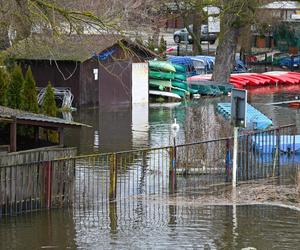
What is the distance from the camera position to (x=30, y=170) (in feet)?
52.5

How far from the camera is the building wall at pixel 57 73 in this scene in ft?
117

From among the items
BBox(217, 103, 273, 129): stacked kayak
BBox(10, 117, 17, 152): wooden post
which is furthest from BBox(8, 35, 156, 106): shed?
BBox(10, 117, 17, 152): wooden post

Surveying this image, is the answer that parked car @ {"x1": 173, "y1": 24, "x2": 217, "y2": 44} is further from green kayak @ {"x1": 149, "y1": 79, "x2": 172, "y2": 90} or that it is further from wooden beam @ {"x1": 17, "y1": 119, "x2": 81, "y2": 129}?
wooden beam @ {"x1": 17, "y1": 119, "x2": 81, "y2": 129}

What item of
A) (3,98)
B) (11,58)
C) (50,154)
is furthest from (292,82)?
(50,154)

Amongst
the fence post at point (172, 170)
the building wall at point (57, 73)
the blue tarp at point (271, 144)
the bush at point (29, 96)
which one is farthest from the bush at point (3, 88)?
the building wall at point (57, 73)

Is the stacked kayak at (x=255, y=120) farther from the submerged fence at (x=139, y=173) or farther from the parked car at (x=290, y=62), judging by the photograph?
the parked car at (x=290, y=62)

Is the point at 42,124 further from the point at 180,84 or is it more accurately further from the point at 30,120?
the point at 180,84

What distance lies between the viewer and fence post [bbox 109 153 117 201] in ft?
56.7

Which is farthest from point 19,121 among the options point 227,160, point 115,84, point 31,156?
point 115,84

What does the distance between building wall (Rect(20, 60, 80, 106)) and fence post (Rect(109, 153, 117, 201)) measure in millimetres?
18155

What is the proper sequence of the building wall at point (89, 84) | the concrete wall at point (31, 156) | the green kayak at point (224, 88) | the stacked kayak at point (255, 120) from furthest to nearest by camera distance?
the green kayak at point (224, 88), the building wall at point (89, 84), the stacked kayak at point (255, 120), the concrete wall at point (31, 156)

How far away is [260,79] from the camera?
4847 centimetres

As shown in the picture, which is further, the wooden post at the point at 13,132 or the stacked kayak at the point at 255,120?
the stacked kayak at the point at 255,120

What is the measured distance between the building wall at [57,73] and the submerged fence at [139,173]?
13062 millimetres
